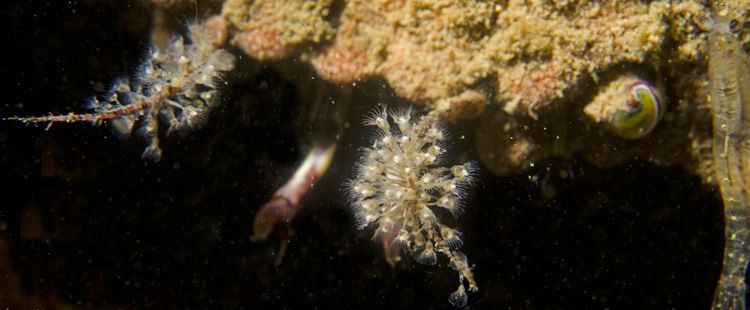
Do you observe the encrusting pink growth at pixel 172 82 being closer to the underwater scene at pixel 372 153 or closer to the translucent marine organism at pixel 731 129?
the underwater scene at pixel 372 153

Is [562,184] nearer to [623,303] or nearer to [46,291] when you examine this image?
[623,303]

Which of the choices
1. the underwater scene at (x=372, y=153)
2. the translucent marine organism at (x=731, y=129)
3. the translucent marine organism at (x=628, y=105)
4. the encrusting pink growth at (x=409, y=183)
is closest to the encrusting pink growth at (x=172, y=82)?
the underwater scene at (x=372, y=153)

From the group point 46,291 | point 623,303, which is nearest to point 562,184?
point 623,303

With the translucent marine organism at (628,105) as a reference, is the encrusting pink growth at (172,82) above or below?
below

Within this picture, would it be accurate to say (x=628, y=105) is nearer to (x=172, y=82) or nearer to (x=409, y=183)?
(x=409, y=183)

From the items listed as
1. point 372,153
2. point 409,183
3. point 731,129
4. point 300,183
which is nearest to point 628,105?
point 731,129
